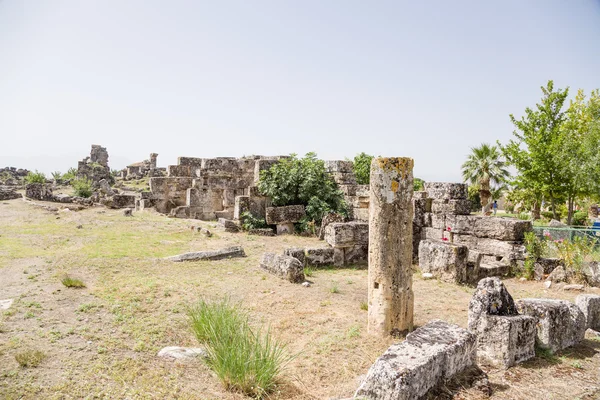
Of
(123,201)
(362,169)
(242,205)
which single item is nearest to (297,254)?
(242,205)

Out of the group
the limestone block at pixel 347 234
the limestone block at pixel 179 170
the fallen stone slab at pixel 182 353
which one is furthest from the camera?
the limestone block at pixel 179 170

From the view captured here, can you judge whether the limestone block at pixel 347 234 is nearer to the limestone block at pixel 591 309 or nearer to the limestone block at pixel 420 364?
the limestone block at pixel 591 309

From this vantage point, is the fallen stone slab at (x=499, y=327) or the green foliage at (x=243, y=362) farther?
the fallen stone slab at (x=499, y=327)

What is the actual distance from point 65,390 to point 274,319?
312 cm

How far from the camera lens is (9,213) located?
17.0 meters

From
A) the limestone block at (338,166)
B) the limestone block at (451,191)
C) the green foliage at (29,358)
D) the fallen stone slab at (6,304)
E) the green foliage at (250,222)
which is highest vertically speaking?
the limestone block at (338,166)

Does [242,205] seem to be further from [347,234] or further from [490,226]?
[490,226]

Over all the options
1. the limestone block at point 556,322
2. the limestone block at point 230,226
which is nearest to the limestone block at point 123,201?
the limestone block at point 230,226

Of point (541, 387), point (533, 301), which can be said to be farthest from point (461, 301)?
point (541, 387)

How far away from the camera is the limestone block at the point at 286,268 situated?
8.64 m

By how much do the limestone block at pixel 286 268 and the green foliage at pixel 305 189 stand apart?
5.53 metres

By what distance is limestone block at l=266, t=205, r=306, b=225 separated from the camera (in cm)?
1452

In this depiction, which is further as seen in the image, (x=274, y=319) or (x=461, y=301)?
(x=461, y=301)

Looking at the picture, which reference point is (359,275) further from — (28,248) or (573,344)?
(28,248)
